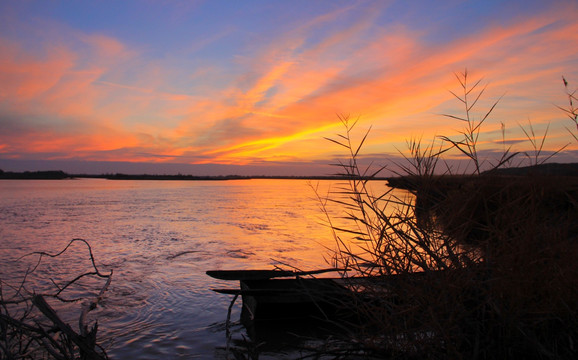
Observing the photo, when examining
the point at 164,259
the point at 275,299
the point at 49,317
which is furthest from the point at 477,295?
the point at 164,259

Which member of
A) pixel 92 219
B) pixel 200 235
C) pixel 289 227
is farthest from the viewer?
pixel 92 219

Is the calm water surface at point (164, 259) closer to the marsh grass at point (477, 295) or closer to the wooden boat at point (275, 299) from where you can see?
the wooden boat at point (275, 299)

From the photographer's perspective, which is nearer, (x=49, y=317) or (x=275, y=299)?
(x=49, y=317)

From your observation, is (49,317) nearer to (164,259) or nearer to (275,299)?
(275,299)

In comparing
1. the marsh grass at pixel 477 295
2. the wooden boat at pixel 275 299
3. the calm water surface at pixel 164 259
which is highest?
the marsh grass at pixel 477 295

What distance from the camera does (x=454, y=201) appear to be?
3.29 m

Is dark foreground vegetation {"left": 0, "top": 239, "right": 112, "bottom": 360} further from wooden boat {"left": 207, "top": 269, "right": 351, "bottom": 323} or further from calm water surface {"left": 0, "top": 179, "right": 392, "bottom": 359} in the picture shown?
wooden boat {"left": 207, "top": 269, "right": 351, "bottom": 323}

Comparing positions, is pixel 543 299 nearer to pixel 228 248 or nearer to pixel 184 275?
pixel 184 275

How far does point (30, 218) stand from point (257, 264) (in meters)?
16.9

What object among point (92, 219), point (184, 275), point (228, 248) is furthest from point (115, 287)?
point (92, 219)

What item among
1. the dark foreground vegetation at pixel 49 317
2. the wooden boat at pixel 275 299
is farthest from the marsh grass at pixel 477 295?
the wooden boat at pixel 275 299

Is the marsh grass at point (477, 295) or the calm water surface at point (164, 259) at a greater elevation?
the marsh grass at point (477, 295)

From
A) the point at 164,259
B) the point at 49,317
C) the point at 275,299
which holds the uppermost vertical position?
the point at 49,317

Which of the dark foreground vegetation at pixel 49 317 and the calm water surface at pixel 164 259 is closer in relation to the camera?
the dark foreground vegetation at pixel 49 317
